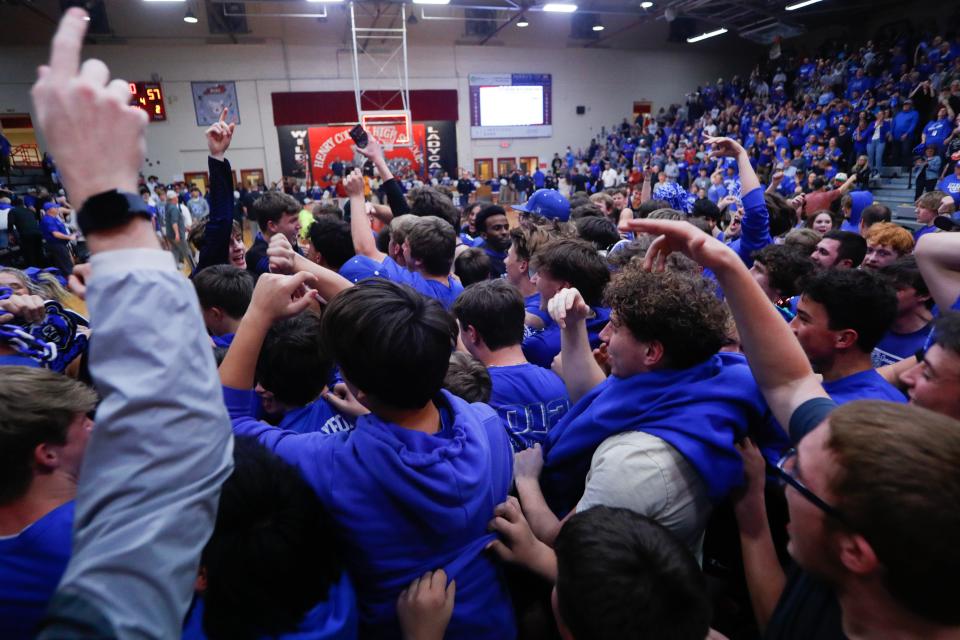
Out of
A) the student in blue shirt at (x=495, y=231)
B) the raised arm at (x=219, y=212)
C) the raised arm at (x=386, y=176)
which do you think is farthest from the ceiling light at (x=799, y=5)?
the raised arm at (x=219, y=212)

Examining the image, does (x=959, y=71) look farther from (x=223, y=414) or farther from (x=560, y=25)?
(x=223, y=414)

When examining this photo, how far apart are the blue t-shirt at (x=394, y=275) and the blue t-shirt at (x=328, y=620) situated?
190 centimetres

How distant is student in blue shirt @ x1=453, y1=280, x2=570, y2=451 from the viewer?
194 cm

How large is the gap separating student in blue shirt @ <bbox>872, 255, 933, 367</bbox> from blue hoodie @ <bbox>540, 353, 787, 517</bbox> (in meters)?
1.45

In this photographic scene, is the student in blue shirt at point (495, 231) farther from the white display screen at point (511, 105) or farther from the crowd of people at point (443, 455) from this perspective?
the white display screen at point (511, 105)

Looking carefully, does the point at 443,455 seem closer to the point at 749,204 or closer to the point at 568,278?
the point at 568,278

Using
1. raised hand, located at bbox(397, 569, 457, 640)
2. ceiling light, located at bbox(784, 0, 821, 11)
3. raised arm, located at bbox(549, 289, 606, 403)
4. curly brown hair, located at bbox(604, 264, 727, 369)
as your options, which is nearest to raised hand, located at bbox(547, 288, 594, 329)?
raised arm, located at bbox(549, 289, 606, 403)

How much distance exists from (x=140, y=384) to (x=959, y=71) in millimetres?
16396

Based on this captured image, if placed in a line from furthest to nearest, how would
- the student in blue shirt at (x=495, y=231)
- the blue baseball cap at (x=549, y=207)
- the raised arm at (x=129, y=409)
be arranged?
1. the blue baseball cap at (x=549, y=207)
2. the student in blue shirt at (x=495, y=231)
3. the raised arm at (x=129, y=409)

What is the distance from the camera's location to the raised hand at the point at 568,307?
1.78m

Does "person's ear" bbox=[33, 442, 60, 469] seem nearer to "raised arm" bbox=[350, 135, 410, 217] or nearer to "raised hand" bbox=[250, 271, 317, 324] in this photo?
"raised hand" bbox=[250, 271, 317, 324]

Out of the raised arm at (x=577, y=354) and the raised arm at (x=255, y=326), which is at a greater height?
the raised arm at (x=255, y=326)

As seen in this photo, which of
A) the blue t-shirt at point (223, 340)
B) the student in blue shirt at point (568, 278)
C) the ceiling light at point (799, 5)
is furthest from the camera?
the ceiling light at point (799, 5)

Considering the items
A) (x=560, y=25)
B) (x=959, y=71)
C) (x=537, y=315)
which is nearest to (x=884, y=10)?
(x=959, y=71)
